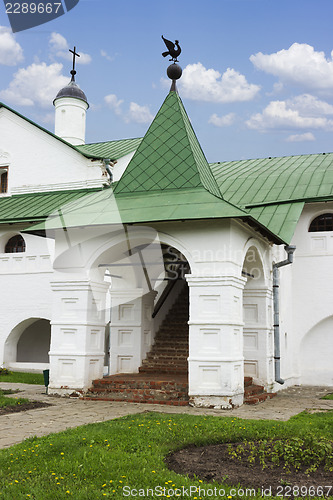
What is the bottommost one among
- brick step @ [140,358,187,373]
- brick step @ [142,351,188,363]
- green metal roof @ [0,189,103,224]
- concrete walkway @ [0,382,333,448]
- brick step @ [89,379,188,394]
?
concrete walkway @ [0,382,333,448]

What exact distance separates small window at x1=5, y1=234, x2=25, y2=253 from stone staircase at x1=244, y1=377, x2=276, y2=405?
339 inches

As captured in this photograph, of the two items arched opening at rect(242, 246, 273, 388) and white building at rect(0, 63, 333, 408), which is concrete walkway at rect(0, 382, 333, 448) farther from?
arched opening at rect(242, 246, 273, 388)

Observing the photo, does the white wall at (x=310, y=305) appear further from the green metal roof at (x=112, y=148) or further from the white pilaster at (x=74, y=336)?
the green metal roof at (x=112, y=148)

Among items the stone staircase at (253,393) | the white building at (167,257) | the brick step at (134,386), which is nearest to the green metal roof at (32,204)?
the white building at (167,257)

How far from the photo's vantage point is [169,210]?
10.0m

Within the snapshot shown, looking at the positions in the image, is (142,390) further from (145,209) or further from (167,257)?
(167,257)

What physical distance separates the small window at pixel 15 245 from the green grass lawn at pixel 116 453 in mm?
10202

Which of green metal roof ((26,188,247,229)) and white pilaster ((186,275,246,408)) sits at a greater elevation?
green metal roof ((26,188,247,229))

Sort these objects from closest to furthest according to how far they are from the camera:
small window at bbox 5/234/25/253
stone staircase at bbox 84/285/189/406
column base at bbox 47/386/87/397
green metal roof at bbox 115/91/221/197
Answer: stone staircase at bbox 84/285/189/406 < column base at bbox 47/386/87/397 < green metal roof at bbox 115/91/221/197 < small window at bbox 5/234/25/253

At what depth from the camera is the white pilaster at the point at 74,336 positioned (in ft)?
34.7

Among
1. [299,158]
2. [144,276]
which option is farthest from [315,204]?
[144,276]

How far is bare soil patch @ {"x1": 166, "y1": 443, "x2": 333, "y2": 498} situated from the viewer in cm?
447

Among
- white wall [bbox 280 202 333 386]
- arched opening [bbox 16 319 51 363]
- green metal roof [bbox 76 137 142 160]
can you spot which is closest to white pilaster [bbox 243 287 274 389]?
white wall [bbox 280 202 333 386]

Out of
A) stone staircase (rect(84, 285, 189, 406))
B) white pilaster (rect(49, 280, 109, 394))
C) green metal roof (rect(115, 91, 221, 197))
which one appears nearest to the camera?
stone staircase (rect(84, 285, 189, 406))
